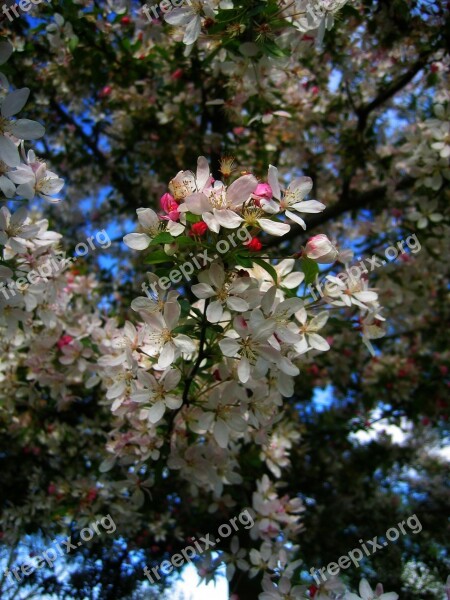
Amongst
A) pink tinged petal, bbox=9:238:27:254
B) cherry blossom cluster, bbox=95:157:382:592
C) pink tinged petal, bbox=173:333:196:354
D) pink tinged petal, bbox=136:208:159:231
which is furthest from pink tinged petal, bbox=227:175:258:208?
pink tinged petal, bbox=9:238:27:254

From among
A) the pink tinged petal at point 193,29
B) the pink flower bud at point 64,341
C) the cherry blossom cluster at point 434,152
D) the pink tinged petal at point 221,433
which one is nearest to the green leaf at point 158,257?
the pink tinged petal at point 221,433

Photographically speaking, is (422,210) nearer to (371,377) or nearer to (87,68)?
(371,377)

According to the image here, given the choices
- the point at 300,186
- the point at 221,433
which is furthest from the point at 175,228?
the point at 221,433

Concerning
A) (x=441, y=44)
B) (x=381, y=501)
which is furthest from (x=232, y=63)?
(x=381, y=501)

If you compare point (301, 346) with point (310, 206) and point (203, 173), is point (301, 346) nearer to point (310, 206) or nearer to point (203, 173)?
point (310, 206)

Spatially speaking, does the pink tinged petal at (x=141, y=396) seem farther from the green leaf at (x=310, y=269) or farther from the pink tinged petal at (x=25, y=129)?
the pink tinged petal at (x=25, y=129)
